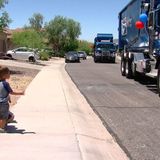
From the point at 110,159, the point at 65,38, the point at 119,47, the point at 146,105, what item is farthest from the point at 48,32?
the point at 110,159

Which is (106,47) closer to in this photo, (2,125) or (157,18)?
(157,18)

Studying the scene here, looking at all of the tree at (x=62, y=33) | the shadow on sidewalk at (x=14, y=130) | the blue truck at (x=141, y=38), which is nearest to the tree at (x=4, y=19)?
the blue truck at (x=141, y=38)

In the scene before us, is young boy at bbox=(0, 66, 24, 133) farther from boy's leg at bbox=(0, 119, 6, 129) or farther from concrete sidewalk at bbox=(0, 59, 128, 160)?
concrete sidewalk at bbox=(0, 59, 128, 160)

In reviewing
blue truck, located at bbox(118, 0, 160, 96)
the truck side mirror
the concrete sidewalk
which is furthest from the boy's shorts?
the truck side mirror

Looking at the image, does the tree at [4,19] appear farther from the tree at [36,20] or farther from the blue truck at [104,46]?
the tree at [36,20]

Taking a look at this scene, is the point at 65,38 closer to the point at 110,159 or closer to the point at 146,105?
the point at 146,105

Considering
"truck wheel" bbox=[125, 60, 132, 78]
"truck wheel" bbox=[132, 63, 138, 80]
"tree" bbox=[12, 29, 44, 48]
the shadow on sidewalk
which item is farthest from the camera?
"tree" bbox=[12, 29, 44, 48]

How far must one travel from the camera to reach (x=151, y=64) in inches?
769

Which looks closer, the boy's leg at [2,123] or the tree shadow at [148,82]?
the boy's leg at [2,123]

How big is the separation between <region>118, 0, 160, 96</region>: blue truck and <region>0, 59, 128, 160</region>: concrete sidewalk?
15.3 feet

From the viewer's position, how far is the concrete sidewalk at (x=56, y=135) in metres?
8.12

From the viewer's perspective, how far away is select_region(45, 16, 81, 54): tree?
108 m

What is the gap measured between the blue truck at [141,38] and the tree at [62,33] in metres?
77.2

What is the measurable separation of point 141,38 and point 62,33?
289ft
